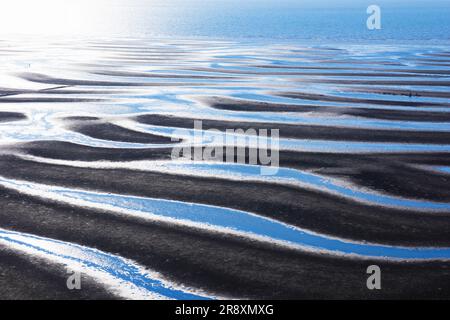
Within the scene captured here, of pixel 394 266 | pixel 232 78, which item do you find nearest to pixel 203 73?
pixel 232 78

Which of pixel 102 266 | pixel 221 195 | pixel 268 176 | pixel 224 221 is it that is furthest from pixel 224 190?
pixel 102 266

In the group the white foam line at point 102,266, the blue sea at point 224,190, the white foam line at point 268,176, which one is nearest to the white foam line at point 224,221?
the blue sea at point 224,190

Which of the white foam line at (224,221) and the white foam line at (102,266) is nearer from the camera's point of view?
the white foam line at (102,266)

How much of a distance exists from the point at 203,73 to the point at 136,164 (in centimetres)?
1090

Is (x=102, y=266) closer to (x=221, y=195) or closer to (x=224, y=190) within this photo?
(x=221, y=195)

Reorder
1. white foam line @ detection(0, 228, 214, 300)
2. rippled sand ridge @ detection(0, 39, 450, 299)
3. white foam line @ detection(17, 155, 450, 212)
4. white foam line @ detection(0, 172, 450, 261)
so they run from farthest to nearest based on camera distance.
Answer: white foam line @ detection(17, 155, 450, 212) → white foam line @ detection(0, 172, 450, 261) → rippled sand ridge @ detection(0, 39, 450, 299) → white foam line @ detection(0, 228, 214, 300)

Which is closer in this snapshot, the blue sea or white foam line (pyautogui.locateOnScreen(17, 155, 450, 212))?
the blue sea

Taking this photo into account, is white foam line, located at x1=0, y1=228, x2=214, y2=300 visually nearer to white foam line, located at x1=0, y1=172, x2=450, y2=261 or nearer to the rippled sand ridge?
the rippled sand ridge

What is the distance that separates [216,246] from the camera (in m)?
6.15

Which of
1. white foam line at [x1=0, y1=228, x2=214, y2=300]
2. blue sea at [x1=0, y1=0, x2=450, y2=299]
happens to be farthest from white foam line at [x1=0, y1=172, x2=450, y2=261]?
white foam line at [x1=0, y1=228, x2=214, y2=300]

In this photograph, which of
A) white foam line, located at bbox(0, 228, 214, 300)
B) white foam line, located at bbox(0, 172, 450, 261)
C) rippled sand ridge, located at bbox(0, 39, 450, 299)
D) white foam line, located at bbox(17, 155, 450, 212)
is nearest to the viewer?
white foam line, located at bbox(0, 228, 214, 300)

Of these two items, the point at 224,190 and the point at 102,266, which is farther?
the point at 224,190

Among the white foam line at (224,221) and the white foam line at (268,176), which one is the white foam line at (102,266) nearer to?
the white foam line at (224,221)

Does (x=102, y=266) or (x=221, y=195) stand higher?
(x=221, y=195)
